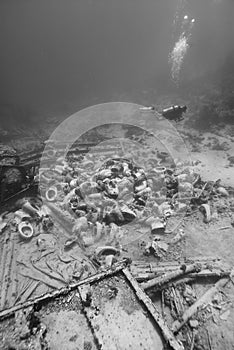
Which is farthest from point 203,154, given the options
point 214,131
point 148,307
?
point 148,307

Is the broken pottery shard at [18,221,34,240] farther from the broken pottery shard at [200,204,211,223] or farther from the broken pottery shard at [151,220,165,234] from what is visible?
the broken pottery shard at [200,204,211,223]

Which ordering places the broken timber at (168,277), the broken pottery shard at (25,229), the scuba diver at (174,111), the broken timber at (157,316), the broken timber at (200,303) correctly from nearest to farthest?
1. the broken timber at (157,316)
2. the broken timber at (200,303)
3. the broken timber at (168,277)
4. the broken pottery shard at (25,229)
5. the scuba diver at (174,111)

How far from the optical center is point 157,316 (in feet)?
9.57

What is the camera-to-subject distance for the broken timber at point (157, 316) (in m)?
2.58

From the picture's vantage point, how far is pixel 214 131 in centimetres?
1517

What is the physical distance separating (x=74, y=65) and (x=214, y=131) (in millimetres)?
53535

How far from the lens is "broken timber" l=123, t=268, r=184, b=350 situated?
2.58 metres

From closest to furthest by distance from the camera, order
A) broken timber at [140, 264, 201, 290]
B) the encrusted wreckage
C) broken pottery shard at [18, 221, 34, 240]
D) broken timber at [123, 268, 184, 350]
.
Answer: broken timber at [123, 268, 184, 350] → the encrusted wreckage → broken timber at [140, 264, 201, 290] → broken pottery shard at [18, 221, 34, 240]

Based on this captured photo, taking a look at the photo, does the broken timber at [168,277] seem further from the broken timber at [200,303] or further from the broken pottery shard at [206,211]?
the broken pottery shard at [206,211]

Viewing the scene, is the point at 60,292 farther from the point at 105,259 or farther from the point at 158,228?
the point at 158,228

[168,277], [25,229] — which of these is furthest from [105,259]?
[25,229]

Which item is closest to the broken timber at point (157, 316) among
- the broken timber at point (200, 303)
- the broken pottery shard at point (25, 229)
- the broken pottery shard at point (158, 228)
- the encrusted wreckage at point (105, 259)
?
the encrusted wreckage at point (105, 259)

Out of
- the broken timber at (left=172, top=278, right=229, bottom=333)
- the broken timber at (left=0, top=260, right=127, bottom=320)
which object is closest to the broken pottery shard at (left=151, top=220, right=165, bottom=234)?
the broken timber at (left=172, top=278, right=229, bottom=333)

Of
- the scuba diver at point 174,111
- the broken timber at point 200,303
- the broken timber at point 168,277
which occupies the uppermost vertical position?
the scuba diver at point 174,111
